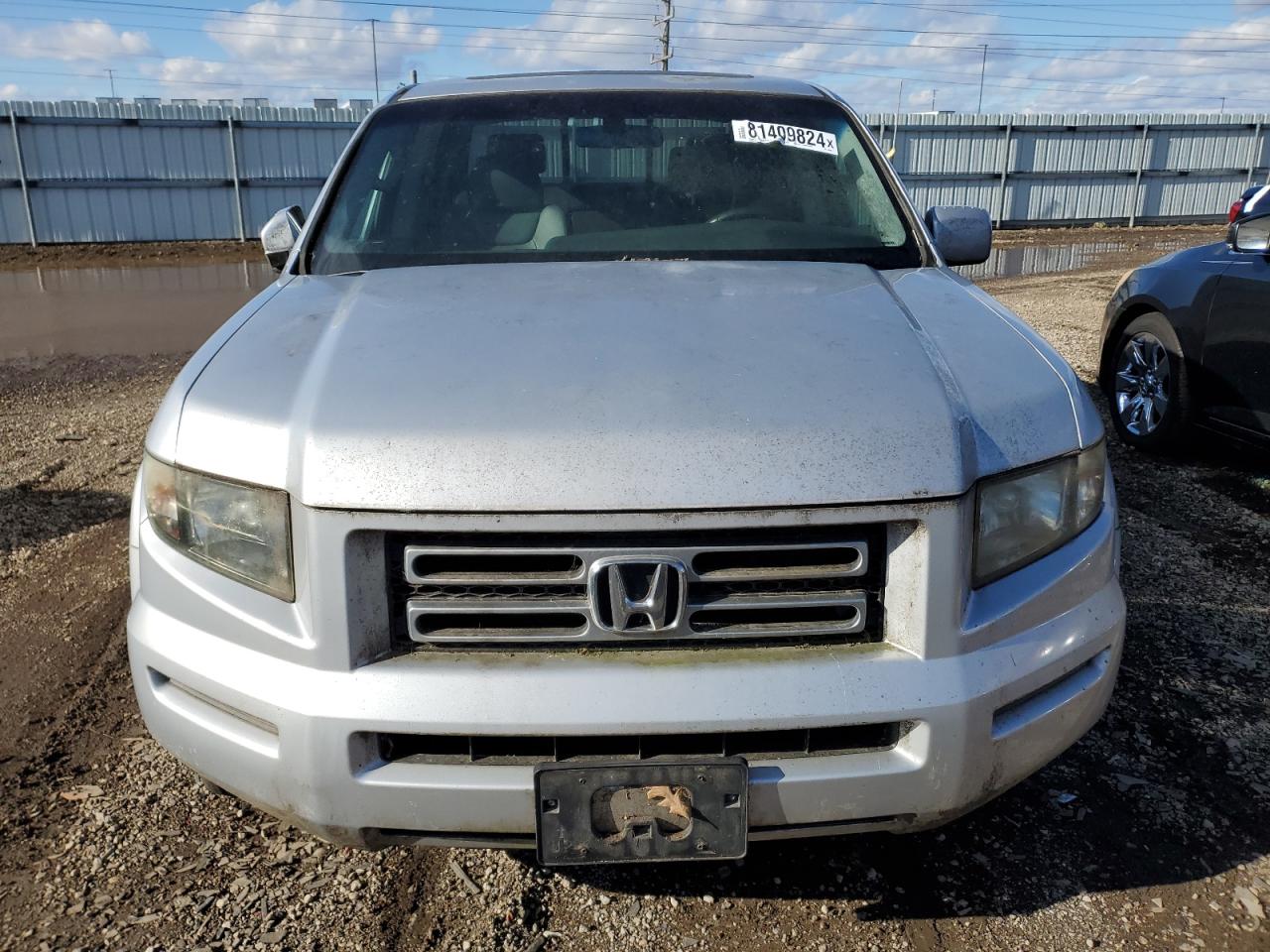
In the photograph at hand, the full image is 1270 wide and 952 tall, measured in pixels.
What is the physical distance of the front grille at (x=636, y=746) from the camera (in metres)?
1.94

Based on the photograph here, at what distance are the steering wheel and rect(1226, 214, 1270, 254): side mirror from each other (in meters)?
2.64

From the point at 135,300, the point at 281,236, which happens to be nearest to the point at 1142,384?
the point at 281,236

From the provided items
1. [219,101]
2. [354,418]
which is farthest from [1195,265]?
[219,101]

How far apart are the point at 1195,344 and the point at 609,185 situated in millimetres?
3691

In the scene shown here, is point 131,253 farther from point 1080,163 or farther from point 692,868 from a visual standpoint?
point 1080,163

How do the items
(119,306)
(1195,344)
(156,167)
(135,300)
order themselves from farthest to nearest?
1. (156,167)
2. (135,300)
3. (119,306)
4. (1195,344)

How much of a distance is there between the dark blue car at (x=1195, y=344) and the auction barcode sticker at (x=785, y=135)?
232 centimetres

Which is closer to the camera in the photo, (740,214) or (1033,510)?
(1033,510)

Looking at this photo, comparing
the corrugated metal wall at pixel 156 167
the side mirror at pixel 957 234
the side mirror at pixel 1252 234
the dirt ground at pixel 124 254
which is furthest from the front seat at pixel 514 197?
the corrugated metal wall at pixel 156 167

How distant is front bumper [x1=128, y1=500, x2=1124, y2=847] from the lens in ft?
6.21

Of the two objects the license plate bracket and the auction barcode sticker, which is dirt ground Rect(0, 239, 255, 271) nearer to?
the auction barcode sticker

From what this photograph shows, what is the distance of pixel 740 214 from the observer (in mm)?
3248

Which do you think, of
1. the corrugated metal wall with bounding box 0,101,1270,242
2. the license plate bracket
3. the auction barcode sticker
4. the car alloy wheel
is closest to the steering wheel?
the auction barcode sticker

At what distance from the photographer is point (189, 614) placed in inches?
83.0
